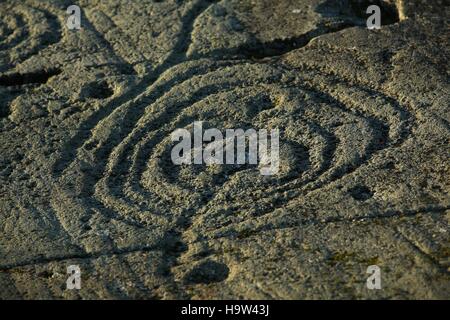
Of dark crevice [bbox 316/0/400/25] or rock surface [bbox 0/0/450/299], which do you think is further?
dark crevice [bbox 316/0/400/25]

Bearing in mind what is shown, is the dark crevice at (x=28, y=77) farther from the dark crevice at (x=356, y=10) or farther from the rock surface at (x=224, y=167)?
the dark crevice at (x=356, y=10)

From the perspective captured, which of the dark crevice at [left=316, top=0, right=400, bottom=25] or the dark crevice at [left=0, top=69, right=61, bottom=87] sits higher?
the dark crevice at [left=316, top=0, right=400, bottom=25]

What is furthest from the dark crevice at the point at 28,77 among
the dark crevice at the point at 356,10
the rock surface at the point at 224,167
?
the dark crevice at the point at 356,10

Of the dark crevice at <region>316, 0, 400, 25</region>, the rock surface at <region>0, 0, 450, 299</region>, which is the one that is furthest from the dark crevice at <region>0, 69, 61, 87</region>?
the dark crevice at <region>316, 0, 400, 25</region>

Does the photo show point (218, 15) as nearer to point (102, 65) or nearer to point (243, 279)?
point (102, 65)

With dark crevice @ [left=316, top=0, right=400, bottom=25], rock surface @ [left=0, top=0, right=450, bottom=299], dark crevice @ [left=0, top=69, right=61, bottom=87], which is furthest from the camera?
dark crevice @ [left=316, top=0, right=400, bottom=25]

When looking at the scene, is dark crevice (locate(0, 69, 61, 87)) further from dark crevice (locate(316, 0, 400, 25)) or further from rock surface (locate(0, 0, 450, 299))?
dark crevice (locate(316, 0, 400, 25))

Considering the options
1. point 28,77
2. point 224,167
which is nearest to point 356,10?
point 224,167

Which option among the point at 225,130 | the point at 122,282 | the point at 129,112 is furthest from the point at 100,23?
the point at 122,282

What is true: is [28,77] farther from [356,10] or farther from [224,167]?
[356,10]
